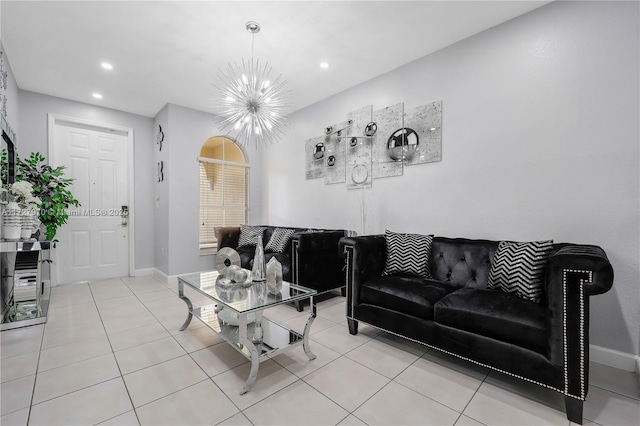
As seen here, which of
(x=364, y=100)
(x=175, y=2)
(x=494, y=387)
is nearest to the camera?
(x=494, y=387)

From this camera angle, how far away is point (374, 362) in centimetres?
206

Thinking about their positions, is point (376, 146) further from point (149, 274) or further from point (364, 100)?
point (149, 274)

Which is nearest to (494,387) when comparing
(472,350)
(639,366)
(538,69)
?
(472,350)

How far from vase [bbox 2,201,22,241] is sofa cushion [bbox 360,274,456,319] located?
3.33 m

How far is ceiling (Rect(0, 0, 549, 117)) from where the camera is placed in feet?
7.79

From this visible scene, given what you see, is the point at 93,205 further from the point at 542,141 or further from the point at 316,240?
the point at 542,141

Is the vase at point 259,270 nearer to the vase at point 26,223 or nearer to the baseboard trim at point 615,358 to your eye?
the vase at point 26,223

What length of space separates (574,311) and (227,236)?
165 inches

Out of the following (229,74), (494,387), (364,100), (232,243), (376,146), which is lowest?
(494,387)

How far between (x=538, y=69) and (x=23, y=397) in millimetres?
4352

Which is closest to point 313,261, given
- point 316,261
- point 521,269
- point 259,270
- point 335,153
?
point 316,261

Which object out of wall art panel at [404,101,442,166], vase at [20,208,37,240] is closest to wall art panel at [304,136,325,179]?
wall art panel at [404,101,442,166]

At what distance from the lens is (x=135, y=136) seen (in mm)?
4844

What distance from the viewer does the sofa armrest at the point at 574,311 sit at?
56.1 inches
